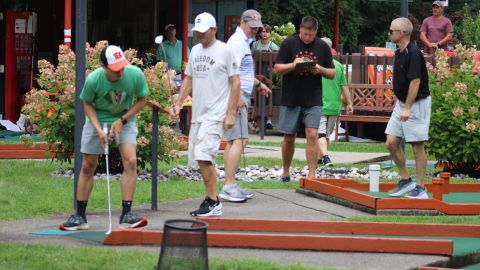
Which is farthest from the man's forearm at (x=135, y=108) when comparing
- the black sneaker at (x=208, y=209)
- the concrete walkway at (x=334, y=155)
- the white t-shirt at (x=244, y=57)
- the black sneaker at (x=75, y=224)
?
the concrete walkway at (x=334, y=155)

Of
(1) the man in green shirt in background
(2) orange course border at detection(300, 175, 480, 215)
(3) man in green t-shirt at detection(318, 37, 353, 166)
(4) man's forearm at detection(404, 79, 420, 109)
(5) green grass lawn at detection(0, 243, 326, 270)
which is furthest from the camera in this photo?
(1) the man in green shirt in background

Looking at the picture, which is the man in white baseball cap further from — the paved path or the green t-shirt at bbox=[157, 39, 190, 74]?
the green t-shirt at bbox=[157, 39, 190, 74]

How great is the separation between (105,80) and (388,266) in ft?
9.97

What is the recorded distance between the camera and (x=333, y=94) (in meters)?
18.0

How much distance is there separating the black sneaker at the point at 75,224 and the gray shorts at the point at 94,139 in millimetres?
597

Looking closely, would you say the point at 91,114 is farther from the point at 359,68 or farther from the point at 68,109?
the point at 359,68

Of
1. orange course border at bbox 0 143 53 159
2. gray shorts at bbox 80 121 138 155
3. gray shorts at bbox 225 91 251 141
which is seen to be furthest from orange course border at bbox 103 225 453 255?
orange course border at bbox 0 143 53 159

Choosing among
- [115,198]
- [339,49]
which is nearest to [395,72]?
[115,198]

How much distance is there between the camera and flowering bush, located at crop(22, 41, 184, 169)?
1473cm

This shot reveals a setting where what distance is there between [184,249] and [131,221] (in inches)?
101

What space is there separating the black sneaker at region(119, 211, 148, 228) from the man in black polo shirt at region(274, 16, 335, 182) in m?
3.84

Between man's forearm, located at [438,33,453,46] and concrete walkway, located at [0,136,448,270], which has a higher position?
man's forearm, located at [438,33,453,46]

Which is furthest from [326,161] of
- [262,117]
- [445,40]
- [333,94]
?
[445,40]

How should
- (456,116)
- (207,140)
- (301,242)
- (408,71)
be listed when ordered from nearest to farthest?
1. (301,242)
2. (207,140)
3. (408,71)
4. (456,116)
